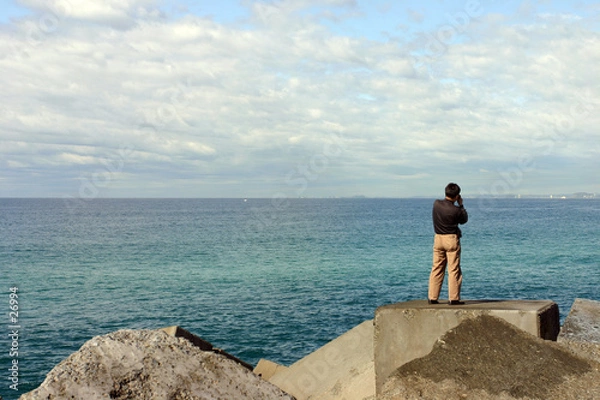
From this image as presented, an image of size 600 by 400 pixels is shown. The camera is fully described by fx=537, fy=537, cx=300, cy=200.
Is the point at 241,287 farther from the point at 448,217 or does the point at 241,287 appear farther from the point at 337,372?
the point at 448,217

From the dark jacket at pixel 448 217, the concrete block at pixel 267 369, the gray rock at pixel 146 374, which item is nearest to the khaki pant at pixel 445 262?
the dark jacket at pixel 448 217

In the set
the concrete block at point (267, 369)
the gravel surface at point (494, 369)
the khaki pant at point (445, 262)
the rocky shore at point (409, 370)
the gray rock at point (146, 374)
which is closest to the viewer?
the gray rock at point (146, 374)

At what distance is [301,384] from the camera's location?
988 centimetres

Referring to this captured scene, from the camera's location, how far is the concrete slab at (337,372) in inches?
344

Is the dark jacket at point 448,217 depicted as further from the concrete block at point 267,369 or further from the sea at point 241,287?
the sea at point 241,287

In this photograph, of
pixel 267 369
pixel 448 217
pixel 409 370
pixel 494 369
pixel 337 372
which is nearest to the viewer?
pixel 494 369

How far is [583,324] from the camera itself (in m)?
8.28

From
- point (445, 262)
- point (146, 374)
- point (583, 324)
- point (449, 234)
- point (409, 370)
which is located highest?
point (449, 234)

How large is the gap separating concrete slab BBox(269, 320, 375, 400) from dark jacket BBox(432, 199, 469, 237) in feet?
8.59

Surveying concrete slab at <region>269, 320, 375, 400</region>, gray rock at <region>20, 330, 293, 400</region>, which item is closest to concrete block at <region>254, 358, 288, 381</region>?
concrete slab at <region>269, 320, 375, 400</region>

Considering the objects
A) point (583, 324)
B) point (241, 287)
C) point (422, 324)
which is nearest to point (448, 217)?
point (422, 324)

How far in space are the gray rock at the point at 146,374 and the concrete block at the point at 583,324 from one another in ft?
14.6

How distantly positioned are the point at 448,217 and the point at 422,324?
1.74 metres

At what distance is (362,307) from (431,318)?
20.3 metres
